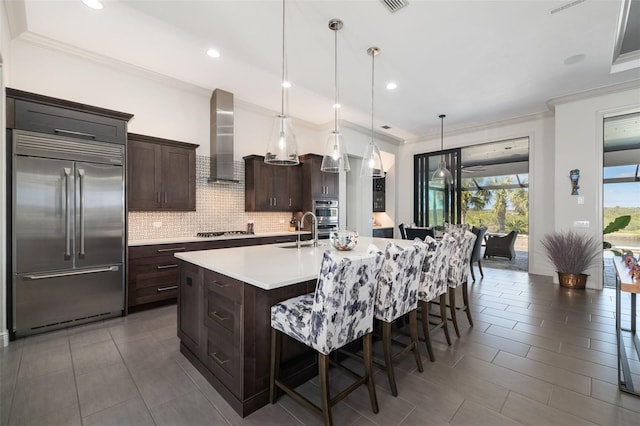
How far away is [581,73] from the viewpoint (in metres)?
3.90

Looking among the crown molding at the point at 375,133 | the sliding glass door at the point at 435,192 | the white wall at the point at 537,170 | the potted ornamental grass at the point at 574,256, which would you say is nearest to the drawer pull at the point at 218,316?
the crown molding at the point at 375,133

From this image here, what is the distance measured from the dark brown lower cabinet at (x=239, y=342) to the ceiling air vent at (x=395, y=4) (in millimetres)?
2569

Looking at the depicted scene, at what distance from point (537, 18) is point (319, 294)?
137 inches

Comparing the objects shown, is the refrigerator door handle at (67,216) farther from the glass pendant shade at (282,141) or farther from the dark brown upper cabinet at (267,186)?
the dark brown upper cabinet at (267,186)

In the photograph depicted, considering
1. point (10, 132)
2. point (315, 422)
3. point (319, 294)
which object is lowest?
point (315, 422)

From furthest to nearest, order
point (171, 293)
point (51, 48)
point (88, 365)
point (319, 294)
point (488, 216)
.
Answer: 1. point (488, 216)
2. point (171, 293)
3. point (51, 48)
4. point (88, 365)
5. point (319, 294)

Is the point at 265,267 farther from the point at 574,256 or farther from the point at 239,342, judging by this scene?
the point at 574,256

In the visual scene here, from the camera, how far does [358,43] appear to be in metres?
3.13

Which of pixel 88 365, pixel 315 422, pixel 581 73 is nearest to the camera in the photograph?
pixel 315 422

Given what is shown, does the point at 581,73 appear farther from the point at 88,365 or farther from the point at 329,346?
the point at 88,365

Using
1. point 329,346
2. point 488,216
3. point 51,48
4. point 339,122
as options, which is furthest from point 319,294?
point 488,216

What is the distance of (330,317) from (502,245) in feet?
24.3

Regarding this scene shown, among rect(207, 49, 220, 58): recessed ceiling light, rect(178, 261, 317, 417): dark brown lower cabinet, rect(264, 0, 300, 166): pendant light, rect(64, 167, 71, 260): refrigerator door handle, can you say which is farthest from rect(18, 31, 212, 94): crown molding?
rect(178, 261, 317, 417): dark brown lower cabinet

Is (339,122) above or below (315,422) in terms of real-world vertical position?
above
